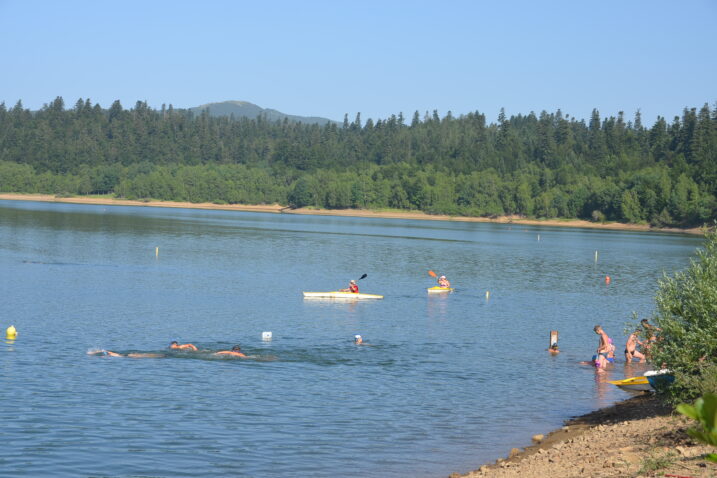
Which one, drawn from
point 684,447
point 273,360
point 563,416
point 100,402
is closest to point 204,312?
point 273,360

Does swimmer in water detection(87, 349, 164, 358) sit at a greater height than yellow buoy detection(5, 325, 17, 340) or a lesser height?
lesser

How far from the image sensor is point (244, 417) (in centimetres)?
2492

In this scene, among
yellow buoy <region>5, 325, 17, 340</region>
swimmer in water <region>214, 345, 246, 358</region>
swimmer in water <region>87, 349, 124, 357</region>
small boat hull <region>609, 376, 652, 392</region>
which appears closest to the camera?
small boat hull <region>609, 376, 652, 392</region>

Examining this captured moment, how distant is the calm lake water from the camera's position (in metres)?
21.7

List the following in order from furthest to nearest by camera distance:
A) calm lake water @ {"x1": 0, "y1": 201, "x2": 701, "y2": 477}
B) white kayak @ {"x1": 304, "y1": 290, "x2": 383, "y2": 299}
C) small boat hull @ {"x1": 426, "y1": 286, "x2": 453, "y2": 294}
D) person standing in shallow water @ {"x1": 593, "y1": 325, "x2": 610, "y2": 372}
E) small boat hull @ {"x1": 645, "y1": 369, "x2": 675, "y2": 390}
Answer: small boat hull @ {"x1": 426, "y1": 286, "x2": 453, "y2": 294} < white kayak @ {"x1": 304, "y1": 290, "x2": 383, "y2": 299} < person standing in shallow water @ {"x1": 593, "y1": 325, "x2": 610, "y2": 372} < small boat hull @ {"x1": 645, "y1": 369, "x2": 675, "y2": 390} < calm lake water @ {"x1": 0, "y1": 201, "x2": 701, "y2": 477}

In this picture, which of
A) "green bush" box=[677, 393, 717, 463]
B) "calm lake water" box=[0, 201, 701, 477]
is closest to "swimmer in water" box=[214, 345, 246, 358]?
"calm lake water" box=[0, 201, 701, 477]

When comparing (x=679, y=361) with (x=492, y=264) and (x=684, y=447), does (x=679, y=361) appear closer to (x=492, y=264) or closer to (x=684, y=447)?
(x=684, y=447)

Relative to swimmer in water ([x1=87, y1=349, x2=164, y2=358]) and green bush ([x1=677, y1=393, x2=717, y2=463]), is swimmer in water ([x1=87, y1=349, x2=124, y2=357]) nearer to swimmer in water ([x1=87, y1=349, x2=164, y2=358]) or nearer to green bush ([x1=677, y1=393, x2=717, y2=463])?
swimmer in water ([x1=87, y1=349, x2=164, y2=358])

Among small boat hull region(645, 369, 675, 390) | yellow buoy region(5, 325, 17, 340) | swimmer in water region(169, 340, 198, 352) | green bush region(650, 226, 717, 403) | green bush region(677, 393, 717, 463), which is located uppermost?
green bush region(677, 393, 717, 463)

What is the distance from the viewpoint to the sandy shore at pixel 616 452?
51.8ft

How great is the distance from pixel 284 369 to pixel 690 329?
604 inches

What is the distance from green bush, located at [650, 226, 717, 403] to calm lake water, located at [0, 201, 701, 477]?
180 inches

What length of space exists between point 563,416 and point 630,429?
213 inches

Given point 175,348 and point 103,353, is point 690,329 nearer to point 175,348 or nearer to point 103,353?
point 175,348
